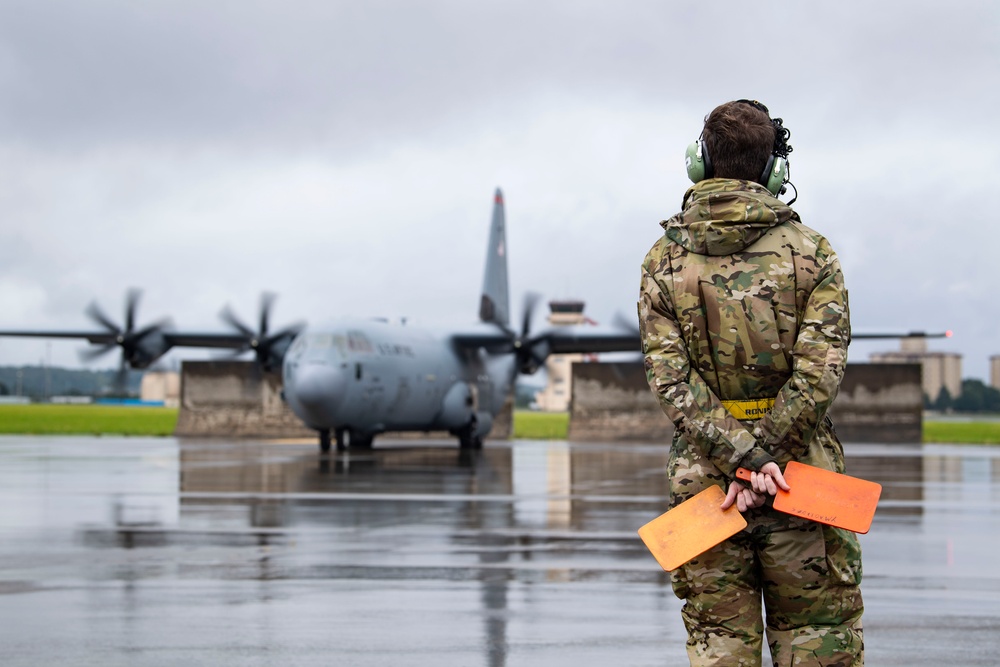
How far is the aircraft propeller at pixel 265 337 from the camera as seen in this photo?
29797 millimetres

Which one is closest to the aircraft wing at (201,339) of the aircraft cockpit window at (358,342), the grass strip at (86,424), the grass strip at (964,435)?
the aircraft cockpit window at (358,342)

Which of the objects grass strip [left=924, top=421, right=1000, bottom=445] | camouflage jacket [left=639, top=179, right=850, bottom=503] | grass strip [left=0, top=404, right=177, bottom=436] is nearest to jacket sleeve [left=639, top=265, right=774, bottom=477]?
camouflage jacket [left=639, top=179, right=850, bottom=503]

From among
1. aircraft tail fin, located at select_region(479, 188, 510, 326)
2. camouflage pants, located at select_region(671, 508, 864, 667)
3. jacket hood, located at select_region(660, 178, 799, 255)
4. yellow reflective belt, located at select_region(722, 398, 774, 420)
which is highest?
aircraft tail fin, located at select_region(479, 188, 510, 326)

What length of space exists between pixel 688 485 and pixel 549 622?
301cm

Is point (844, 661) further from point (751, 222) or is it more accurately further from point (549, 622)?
point (549, 622)

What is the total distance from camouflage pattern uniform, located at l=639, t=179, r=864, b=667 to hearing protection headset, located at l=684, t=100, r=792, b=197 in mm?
109

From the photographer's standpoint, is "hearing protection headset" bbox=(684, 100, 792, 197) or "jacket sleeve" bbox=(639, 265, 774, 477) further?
"hearing protection headset" bbox=(684, 100, 792, 197)

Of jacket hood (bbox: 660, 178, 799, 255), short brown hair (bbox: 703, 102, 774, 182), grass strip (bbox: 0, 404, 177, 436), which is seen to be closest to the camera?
jacket hood (bbox: 660, 178, 799, 255)

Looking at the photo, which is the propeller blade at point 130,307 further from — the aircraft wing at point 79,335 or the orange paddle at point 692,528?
the orange paddle at point 692,528

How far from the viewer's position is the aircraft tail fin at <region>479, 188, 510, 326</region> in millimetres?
35094

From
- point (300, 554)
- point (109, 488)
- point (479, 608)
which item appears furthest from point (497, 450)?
point (479, 608)

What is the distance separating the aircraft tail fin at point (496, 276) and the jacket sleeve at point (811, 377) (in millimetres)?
31463

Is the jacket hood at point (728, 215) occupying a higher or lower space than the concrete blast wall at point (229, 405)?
higher

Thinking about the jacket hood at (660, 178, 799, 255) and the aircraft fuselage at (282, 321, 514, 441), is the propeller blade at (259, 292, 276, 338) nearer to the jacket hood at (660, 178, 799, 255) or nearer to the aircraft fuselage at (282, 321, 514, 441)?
the aircraft fuselage at (282, 321, 514, 441)
